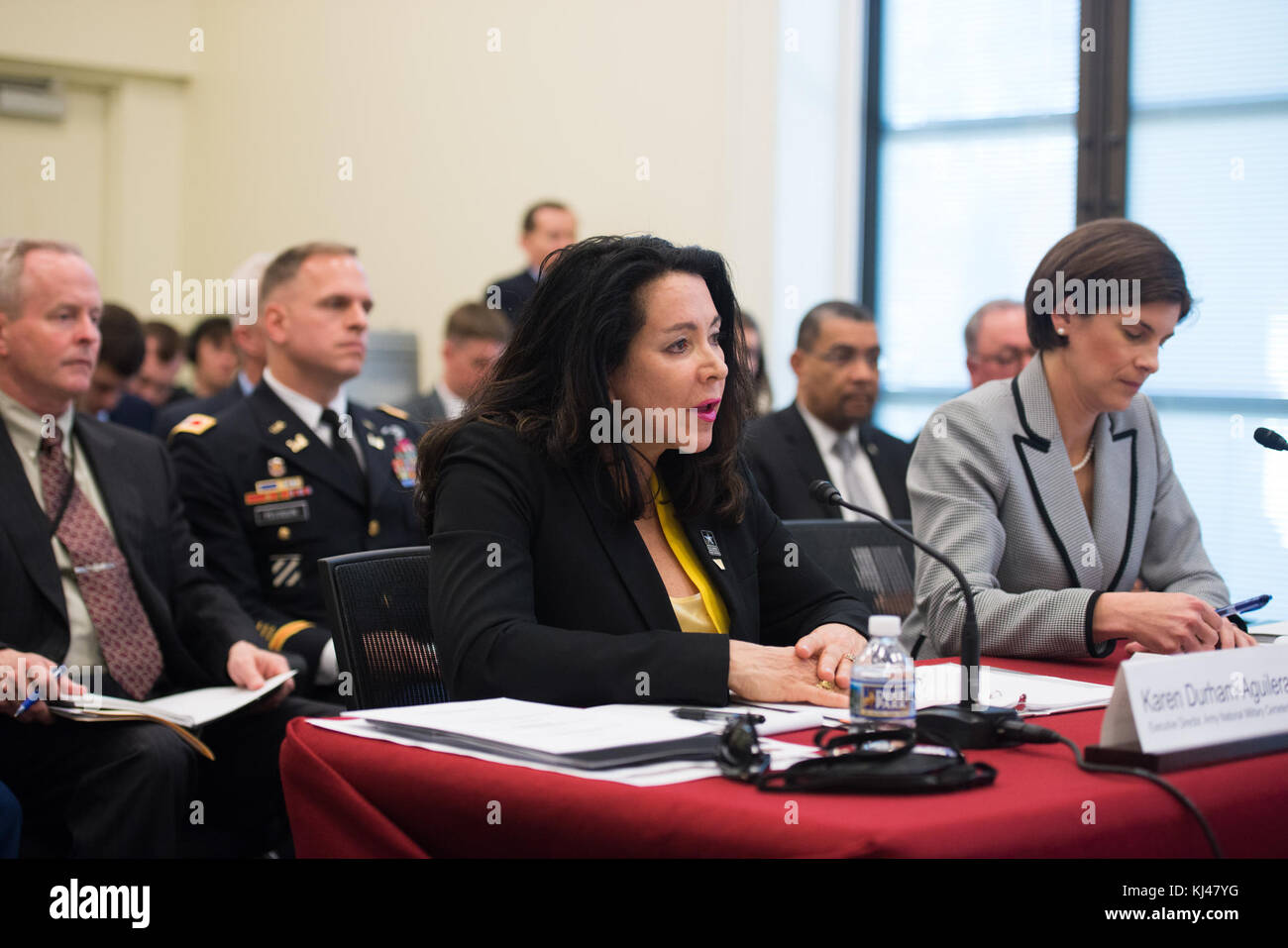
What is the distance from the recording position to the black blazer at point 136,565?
2.56m

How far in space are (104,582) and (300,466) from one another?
661 millimetres

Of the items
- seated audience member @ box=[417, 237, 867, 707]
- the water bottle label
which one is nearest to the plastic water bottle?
the water bottle label

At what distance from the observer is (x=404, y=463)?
343 cm

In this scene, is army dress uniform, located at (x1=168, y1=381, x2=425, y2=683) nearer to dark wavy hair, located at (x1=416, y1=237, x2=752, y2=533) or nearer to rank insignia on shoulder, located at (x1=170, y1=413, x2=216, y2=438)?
rank insignia on shoulder, located at (x1=170, y1=413, x2=216, y2=438)

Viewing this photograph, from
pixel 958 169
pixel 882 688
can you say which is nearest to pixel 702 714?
pixel 882 688

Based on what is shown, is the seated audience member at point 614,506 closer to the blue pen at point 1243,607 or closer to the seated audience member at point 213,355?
the blue pen at point 1243,607

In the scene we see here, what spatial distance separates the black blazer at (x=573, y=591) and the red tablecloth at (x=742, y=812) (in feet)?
0.94

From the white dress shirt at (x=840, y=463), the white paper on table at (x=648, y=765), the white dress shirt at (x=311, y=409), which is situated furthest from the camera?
the white dress shirt at (x=840, y=463)

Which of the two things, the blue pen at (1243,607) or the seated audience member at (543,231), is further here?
the seated audience member at (543,231)

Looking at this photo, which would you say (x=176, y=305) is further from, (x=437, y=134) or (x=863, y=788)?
(x=863, y=788)

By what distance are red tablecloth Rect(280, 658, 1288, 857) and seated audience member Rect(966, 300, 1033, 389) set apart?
110 inches

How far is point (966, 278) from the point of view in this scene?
5.42 m

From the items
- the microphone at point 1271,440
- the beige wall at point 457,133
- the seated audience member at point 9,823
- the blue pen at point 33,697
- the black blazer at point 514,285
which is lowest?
the seated audience member at point 9,823

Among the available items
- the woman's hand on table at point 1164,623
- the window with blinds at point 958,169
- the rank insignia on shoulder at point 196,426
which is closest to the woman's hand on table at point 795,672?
the woman's hand on table at point 1164,623
